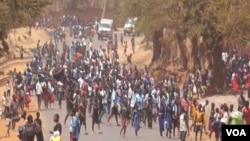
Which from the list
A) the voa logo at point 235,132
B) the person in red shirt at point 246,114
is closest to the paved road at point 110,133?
the person in red shirt at point 246,114

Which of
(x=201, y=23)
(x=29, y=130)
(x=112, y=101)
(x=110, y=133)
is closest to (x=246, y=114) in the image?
(x=110, y=133)

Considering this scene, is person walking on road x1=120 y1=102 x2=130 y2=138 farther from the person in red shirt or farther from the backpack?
the backpack

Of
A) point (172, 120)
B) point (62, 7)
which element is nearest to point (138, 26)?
point (172, 120)

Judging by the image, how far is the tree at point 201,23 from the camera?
2899 centimetres

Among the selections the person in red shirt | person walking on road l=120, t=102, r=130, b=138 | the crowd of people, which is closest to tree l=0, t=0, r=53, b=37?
the crowd of people

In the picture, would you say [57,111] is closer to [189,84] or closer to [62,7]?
[189,84]

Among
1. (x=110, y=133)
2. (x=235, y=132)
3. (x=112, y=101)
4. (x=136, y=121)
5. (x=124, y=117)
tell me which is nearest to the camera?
(x=235, y=132)

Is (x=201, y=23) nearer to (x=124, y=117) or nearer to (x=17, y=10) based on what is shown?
(x=124, y=117)

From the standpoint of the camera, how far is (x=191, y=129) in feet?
77.6

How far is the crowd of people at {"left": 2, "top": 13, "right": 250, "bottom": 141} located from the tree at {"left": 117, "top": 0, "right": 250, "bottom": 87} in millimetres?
1781

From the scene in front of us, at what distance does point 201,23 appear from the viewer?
30.7 metres

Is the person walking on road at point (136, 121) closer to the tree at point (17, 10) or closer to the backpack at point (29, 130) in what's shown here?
the tree at point (17, 10)

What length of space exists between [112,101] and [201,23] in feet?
25.5

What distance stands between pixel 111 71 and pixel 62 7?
4650cm
